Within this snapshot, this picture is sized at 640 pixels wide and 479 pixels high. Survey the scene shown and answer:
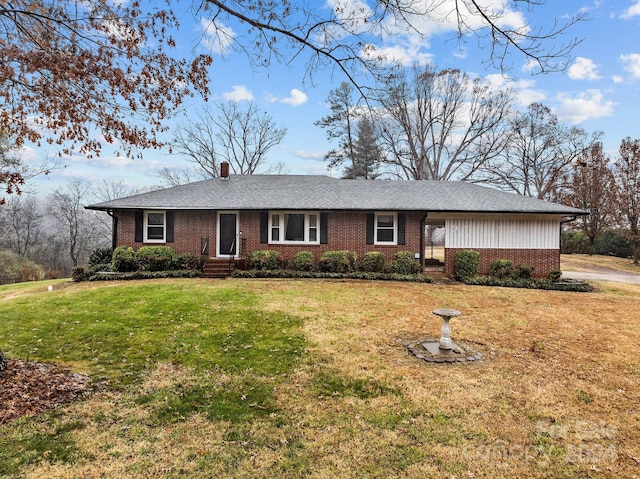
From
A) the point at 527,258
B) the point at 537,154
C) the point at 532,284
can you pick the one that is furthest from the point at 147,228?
the point at 537,154

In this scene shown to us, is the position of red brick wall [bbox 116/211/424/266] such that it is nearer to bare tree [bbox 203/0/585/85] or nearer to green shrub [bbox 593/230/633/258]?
bare tree [bbox 203/0/585/85]

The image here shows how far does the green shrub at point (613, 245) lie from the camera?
2515 centimetres

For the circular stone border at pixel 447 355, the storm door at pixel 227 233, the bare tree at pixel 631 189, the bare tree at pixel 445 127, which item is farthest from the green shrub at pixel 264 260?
the bare tree at pixel 631 189

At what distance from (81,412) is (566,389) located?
6115 millimetres

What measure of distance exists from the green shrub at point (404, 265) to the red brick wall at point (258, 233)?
0.58m

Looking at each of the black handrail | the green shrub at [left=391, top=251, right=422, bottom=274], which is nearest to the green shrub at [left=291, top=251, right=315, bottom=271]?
the black handrail

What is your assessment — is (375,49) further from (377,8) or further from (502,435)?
(502,435)

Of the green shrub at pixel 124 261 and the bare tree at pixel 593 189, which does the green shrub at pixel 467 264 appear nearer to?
the green shrub at pixel 124 261

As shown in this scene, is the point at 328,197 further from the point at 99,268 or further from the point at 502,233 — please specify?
the point at 99,268

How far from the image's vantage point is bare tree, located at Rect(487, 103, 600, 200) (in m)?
30.4

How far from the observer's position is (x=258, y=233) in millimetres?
15141

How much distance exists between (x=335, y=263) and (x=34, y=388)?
1062cm

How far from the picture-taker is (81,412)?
396cm

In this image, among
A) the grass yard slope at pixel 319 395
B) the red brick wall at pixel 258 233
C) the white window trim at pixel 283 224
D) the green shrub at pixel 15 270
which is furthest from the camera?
the green shrub at pixel 15 270
